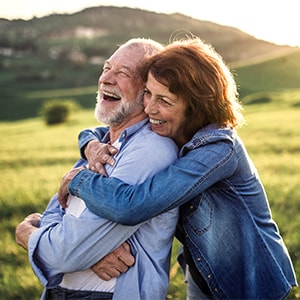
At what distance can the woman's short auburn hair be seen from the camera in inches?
121

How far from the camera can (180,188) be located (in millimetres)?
2891

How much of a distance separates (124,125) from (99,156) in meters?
0.34

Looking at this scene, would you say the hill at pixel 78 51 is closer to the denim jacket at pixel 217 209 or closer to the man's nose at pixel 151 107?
the denim jacket at pixel 217 209

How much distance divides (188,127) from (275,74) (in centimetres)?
4471

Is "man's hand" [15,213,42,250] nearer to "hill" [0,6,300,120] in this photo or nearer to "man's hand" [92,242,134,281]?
"man's hand" [92,242,134,281]

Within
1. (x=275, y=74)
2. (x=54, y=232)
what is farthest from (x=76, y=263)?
(x=275, y=74)

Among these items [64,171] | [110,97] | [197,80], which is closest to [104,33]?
[64,171]

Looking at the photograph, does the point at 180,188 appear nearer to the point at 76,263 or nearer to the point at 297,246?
the point at 76,263

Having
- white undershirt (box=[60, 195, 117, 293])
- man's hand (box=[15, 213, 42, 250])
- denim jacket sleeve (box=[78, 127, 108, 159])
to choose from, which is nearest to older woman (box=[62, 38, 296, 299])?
white undershirt (box=[60, 195, 117, 293])

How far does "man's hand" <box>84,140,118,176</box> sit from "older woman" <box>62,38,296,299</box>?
0.48 ft

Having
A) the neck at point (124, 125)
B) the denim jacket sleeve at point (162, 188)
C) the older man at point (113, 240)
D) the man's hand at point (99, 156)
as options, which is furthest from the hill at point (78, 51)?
the denim jacket sleeve at point (162, 188)

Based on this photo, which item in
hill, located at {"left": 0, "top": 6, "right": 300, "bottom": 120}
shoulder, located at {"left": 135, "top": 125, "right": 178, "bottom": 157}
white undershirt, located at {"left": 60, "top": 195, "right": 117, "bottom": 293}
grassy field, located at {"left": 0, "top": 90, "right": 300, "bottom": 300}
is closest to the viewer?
shoulder, located at {"left": 135, "top": 125, "right": 178, "bottom": 157}

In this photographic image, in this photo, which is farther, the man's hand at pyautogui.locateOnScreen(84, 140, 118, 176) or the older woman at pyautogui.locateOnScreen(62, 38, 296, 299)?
the man's hand at pyautogui.locateOnScreen(84, 140, 118, 176)

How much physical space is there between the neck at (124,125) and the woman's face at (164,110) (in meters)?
0.25
